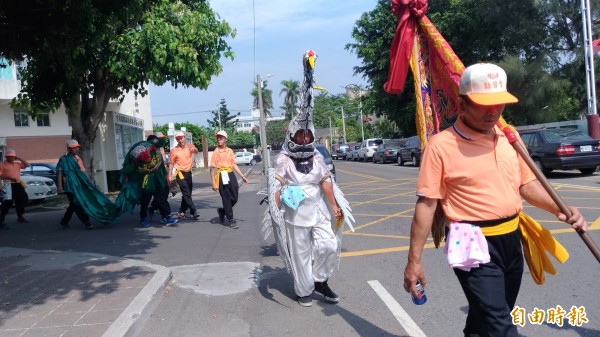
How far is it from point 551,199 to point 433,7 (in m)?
34.2

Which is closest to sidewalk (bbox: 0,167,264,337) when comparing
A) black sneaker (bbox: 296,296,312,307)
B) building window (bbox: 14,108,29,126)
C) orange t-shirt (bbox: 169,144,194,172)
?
black sneaker (bbox: 296,296,312,307)

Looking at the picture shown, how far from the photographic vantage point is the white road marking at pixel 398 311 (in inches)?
172

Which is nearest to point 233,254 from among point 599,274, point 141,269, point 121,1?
point 141,269

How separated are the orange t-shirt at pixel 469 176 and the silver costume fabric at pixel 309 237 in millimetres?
2294

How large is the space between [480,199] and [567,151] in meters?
13.8

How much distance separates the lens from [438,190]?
9.62ft

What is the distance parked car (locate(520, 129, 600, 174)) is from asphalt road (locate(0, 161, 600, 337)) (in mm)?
5203

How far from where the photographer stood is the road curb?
14.9ft

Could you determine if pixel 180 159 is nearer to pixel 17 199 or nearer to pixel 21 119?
pixel 17 199

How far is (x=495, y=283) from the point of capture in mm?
2844

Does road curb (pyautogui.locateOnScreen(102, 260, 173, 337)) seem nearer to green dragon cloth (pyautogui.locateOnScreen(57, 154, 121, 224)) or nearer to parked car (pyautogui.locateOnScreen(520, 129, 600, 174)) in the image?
green dragon cloth (pyautogui.locateOnScreen(57, 154, 121, 224))

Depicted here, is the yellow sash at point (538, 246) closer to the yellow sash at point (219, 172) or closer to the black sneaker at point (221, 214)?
the yellow sash at point (219, 172)

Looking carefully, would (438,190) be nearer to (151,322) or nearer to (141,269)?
(151,322)

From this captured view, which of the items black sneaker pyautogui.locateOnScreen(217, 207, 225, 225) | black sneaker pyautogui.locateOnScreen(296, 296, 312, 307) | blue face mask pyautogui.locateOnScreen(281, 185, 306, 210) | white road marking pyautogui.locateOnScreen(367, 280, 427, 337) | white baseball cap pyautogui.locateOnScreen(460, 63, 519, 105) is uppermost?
white baseball cap pyautogui.locateOnScreen(460, 63, 519, 105)
